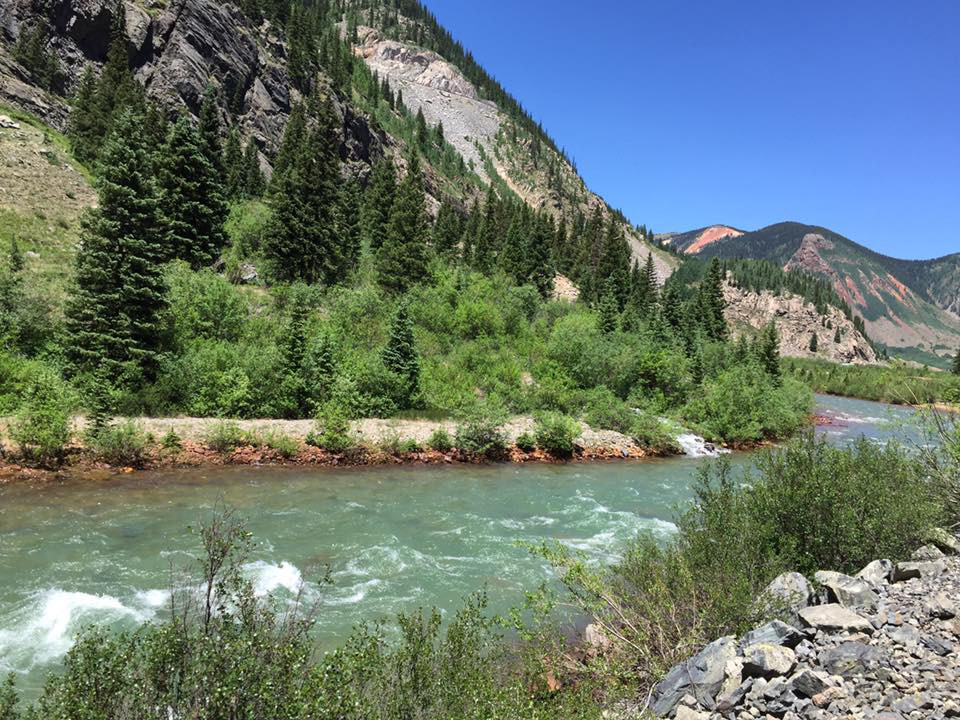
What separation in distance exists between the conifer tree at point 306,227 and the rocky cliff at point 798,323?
148m

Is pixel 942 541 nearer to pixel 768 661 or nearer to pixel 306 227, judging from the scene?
pixel 768 661

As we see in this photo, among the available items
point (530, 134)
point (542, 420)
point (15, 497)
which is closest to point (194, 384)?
point (15, 497)

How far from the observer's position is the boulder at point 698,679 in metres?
6.21

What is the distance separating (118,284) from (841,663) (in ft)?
94.7

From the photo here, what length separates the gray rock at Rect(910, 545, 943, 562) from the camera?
9133mm

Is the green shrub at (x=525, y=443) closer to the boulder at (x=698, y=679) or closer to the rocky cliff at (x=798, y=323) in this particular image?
the boulder at (x=698, y=679)

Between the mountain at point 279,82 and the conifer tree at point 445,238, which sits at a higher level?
the mountain at point 279,82

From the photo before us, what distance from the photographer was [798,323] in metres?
171

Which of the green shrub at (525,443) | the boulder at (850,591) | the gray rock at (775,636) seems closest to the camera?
the gray rock at (775,636)

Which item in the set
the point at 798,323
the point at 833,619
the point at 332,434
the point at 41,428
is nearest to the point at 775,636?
the point at 833,619

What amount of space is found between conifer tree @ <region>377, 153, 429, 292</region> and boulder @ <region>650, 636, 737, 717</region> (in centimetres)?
4440

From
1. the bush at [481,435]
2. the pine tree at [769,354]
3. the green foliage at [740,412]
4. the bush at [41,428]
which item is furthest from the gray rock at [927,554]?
the pine tree at [769,354]

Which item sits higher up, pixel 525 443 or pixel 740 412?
pixel 740 412

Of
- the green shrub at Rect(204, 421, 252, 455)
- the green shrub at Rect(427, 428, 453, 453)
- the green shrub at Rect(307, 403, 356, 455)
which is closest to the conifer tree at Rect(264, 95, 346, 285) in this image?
the green shrub at Rect(307, 403, 356, 455)
